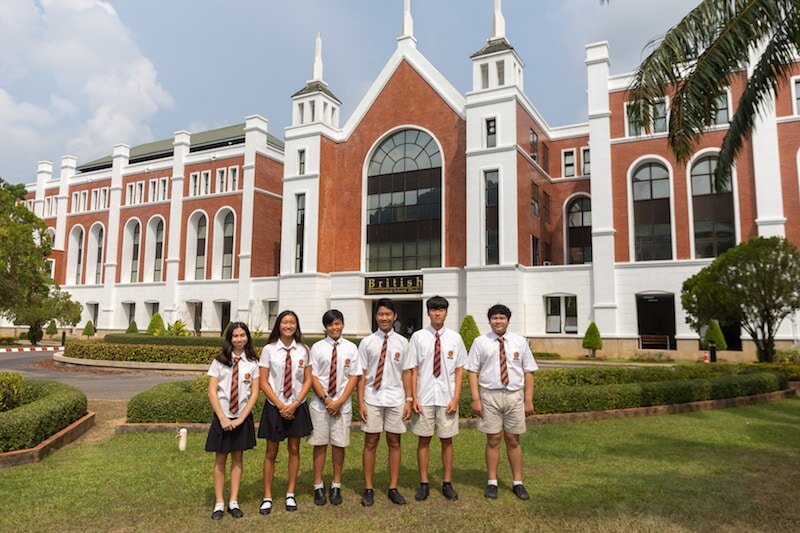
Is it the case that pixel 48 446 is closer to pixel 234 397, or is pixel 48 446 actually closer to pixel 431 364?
pixel 234 397

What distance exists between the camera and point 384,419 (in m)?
5.48

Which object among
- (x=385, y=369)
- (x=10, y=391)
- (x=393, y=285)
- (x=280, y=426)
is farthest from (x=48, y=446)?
(x=393, y=285)

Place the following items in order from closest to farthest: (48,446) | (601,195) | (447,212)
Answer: (48,446)
(601,195)
(447,212)

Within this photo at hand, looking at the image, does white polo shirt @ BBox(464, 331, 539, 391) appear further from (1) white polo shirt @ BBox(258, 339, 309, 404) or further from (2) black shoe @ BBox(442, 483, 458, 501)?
(1) white polo shirt @ BBox(258, 339, 309, 404)

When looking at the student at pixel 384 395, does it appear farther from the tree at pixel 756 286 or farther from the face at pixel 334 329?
the tree at pixel 756 286

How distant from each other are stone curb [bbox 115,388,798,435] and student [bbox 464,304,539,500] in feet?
10.8

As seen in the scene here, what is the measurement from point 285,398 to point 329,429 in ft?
1.73

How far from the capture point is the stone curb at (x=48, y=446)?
6805mm

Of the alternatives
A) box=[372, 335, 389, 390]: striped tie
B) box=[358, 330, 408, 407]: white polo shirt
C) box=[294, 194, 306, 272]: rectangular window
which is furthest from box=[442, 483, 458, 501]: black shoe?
box=[294, 194, 306, 272]: rectangular window

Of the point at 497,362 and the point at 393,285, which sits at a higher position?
the point at 393,285

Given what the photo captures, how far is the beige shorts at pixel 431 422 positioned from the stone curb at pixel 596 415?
3.59 metres

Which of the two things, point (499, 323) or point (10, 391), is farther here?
point (10, 391)

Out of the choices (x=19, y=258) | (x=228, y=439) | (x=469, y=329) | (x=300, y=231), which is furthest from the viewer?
(x=300, y=231)

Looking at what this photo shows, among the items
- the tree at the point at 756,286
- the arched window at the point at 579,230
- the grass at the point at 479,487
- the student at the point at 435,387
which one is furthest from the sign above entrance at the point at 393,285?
the student at the point at 435,387
